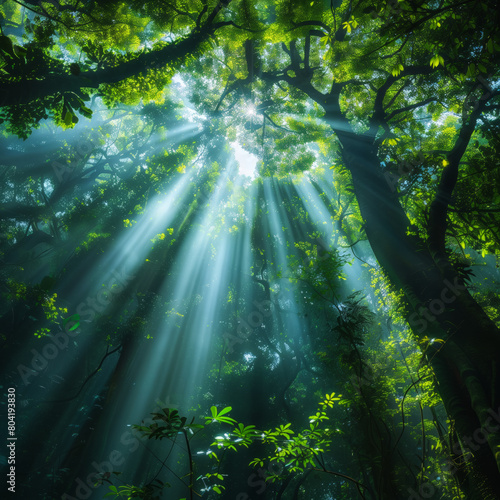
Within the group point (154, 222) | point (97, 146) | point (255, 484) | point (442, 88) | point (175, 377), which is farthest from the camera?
point (97, 146)

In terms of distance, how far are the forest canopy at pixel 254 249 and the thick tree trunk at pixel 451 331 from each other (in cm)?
2

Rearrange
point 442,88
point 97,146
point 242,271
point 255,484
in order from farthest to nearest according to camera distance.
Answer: point 97,146
point 242,271
point 255,484
point 442,88

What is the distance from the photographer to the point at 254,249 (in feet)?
48.2

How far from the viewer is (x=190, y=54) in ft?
16.4

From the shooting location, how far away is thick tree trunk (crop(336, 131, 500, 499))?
89.4 inches

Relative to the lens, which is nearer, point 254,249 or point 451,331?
point 451,331

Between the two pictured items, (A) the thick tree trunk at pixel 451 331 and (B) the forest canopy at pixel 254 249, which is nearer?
(A) the thick tree trunk at pixel 451 331

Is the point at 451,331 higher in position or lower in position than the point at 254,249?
lower

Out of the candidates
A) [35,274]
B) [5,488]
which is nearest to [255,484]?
[5,488]

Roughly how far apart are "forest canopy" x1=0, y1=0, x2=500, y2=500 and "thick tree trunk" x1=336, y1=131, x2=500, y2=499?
0.07 ft

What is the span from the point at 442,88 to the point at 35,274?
80.7 feet

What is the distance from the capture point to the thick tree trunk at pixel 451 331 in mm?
2270

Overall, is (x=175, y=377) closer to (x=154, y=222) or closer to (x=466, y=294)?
(x=154, y=222)

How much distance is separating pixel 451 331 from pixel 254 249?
12.0m
